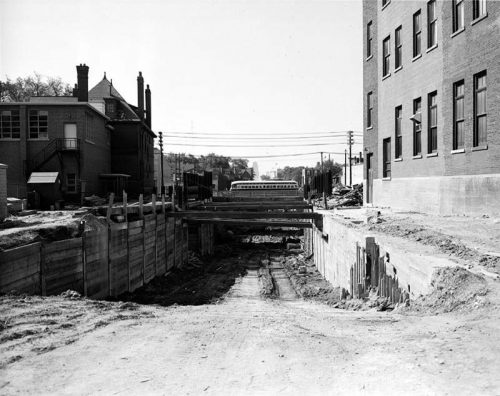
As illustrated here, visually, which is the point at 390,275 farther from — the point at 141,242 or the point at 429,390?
the point at 141,242

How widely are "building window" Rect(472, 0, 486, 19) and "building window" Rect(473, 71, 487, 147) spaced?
6.29 feet

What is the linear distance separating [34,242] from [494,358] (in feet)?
38.8

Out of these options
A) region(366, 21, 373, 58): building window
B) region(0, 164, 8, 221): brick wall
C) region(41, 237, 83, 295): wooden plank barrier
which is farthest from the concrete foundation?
region(0, 164, 8, 221): brick wall

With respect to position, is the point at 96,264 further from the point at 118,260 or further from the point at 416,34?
the point at 416,34

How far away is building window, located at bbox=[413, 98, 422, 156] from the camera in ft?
69.9

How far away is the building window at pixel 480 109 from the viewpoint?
52.7ft

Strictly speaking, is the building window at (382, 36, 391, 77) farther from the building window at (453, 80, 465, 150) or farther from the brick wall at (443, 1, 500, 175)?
the building window at (453, 80, 465, 150)

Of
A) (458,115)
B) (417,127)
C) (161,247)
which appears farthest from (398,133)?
(161,247)

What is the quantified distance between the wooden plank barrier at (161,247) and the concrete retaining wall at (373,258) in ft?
26.6

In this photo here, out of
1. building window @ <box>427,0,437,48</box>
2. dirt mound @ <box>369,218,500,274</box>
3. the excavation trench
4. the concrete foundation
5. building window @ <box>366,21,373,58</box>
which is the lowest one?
the excavation trench

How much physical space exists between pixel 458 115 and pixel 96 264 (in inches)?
541

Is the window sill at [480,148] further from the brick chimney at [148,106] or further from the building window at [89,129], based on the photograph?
the brick chimney at [148,106]

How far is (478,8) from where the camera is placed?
16.2 metres

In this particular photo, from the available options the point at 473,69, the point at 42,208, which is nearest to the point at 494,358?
the point at 473,69
